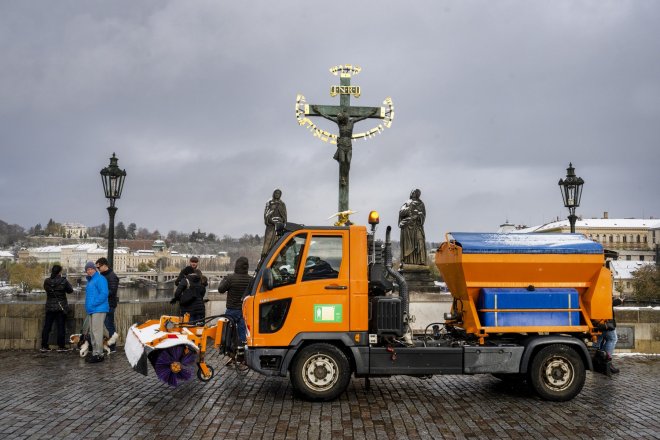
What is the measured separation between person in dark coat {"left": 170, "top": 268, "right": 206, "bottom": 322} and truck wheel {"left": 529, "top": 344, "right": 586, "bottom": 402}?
6081 millimetres

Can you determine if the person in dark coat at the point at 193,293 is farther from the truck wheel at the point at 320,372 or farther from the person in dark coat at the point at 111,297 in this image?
the truck wheel at the point at 320,372

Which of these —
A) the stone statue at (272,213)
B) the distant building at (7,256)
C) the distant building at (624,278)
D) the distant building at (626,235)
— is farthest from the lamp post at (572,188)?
the distant building at (7,256)

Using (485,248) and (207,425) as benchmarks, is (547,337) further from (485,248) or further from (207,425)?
(207,425)

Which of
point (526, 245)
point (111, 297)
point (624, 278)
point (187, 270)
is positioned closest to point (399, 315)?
point (526, 245)

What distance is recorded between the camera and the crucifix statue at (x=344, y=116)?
18703mm

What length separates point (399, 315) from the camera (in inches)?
328

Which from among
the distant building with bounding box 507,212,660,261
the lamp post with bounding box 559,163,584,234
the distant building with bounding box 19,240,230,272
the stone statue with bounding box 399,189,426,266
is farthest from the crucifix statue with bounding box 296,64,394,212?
the distant building with bounding box 19,240,230,272

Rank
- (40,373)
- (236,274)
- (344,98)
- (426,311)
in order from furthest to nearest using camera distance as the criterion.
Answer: (344,98) < (426,311) < (236,274) < (40,373)

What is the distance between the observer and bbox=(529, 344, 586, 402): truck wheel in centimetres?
823

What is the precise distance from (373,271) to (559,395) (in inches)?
113

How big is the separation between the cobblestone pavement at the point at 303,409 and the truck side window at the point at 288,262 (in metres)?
1.57

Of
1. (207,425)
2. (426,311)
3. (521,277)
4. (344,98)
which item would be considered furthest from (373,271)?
(344,98)

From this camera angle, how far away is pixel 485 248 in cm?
828

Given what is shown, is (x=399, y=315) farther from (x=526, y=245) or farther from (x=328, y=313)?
(x=526, y=245)
